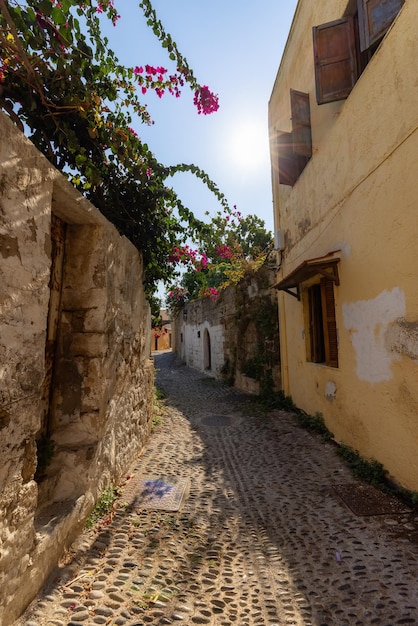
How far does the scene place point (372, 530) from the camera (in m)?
2.51

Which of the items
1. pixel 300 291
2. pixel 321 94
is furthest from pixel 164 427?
pixel 321 94

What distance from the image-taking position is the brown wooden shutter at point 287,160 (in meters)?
5.79

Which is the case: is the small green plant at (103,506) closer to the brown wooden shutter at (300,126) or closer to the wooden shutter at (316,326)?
the wooden shutter at (316,326)

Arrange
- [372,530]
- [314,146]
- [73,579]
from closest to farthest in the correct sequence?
1. [73,579]
2. [372,530]
3. [314,146]

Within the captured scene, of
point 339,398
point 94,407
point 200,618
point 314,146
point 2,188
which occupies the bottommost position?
point 200,618

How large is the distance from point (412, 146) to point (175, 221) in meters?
2.79


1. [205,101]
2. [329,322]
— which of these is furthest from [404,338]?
[205,101]

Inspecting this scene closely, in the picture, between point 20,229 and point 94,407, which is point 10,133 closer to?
point 20,229

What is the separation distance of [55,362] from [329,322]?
3.84 metres

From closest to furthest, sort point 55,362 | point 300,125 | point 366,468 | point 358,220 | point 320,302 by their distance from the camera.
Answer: point 55,362 → point 366,468 → point 358,220 → point 300,125 → point 320,302

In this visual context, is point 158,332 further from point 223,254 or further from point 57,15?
point 57,15

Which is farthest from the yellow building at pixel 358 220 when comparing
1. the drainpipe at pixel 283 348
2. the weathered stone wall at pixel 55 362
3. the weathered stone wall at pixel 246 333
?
the weathered stone wall at pixel 55 362

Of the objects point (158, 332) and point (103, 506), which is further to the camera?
point (158, 332)

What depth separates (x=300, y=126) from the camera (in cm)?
536
